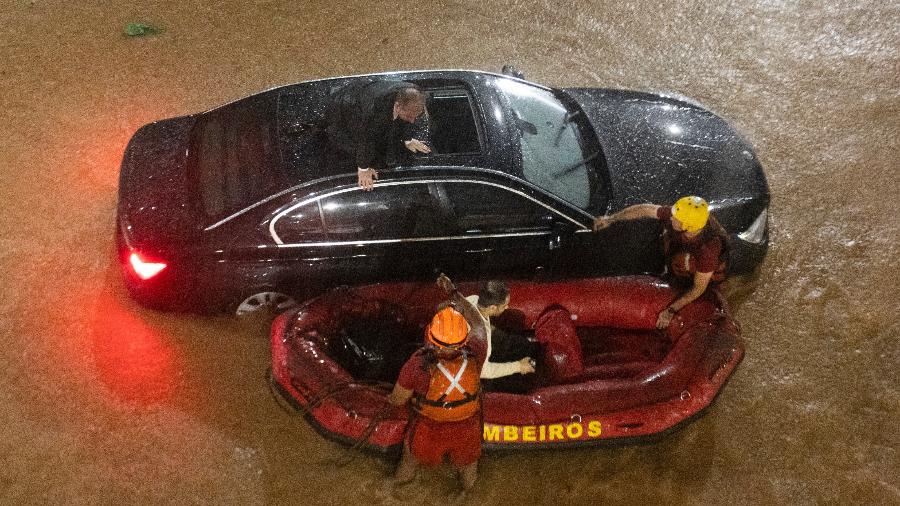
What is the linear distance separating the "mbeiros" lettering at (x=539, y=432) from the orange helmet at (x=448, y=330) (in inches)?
41.4

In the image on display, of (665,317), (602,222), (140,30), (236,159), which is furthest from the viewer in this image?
(140,30)

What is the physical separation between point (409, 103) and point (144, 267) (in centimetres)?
221

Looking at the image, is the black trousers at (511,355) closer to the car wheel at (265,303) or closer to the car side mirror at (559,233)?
the car side mirror at (559,233)

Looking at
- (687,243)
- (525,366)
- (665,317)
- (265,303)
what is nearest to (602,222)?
(687,243)

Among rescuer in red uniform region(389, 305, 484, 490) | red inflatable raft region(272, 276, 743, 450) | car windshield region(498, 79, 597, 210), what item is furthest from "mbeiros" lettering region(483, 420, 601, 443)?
car windshield region(498, 79, 597, 210)

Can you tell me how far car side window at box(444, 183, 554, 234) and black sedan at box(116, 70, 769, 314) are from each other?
1 centimetres

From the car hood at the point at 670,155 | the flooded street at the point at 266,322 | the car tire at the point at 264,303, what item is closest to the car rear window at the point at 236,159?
the car tire at the point at 264,303

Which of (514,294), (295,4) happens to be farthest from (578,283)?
(295,4)

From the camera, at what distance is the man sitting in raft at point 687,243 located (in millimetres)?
4859

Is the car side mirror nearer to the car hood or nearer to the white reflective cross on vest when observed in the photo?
the car hood

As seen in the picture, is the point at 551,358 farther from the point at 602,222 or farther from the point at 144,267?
the point at 144,267

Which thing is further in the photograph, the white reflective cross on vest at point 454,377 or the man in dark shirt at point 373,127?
the man in dark shirt at point 373,127

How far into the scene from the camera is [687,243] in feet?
16.4

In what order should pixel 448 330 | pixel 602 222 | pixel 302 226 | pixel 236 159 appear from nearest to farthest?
pixel 448 330 → pixel 302 226 → pixel 236 159 → pixel 602 222
